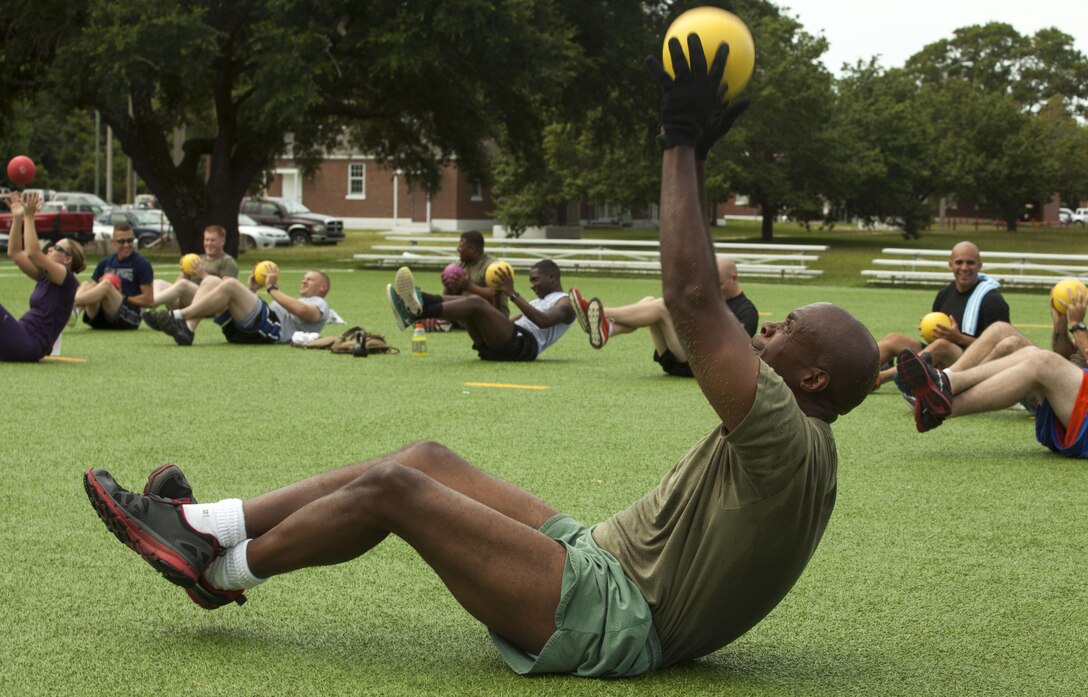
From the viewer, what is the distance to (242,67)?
32.0 meters

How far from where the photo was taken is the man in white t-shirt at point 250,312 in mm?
13898

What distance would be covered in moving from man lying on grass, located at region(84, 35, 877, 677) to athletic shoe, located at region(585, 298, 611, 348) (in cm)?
723

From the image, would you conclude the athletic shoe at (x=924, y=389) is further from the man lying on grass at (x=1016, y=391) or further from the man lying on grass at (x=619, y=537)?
the man lying on grass at (x=619, y=537)

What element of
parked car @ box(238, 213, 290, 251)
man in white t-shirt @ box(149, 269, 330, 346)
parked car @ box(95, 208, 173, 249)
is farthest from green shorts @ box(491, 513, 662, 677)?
parked car @ box(238, 213, 290, 251)

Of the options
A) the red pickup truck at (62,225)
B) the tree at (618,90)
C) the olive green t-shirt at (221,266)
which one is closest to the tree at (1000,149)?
the tree at (618,90)

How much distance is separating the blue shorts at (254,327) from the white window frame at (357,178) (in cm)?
5065

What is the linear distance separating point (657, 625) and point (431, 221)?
5814cm

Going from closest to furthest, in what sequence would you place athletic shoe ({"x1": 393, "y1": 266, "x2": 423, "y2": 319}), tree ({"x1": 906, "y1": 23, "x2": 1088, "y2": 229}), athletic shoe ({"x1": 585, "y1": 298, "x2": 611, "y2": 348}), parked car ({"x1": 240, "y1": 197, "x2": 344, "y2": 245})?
athletic shoe ({"x1": 585, "y1": 298, "x2": 611, "y2": 348}), athletic shoe ({"x1": 393, "y1": 266, "x2": 423, "y2": 319}), parked car ({"x1": 240, "y1": 197, "x2": 344, "y2": 245}), tree ({"x1": 906, "y1": 23, "x2": 1088, "y2": 229})

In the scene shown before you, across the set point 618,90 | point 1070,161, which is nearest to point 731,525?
point 618,90

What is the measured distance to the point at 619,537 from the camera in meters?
4.04

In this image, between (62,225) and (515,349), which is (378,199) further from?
(515,349)

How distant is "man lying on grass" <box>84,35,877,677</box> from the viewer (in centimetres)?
365

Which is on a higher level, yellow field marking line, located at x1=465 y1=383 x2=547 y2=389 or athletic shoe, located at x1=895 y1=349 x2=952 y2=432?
athletic shoe, located at x1=895 y1=349 x2=952 y2=432

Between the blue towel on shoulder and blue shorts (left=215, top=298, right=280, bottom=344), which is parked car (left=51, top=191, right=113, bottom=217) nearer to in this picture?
blue shorts (left=215, top=298, right=280, bottom=344)
